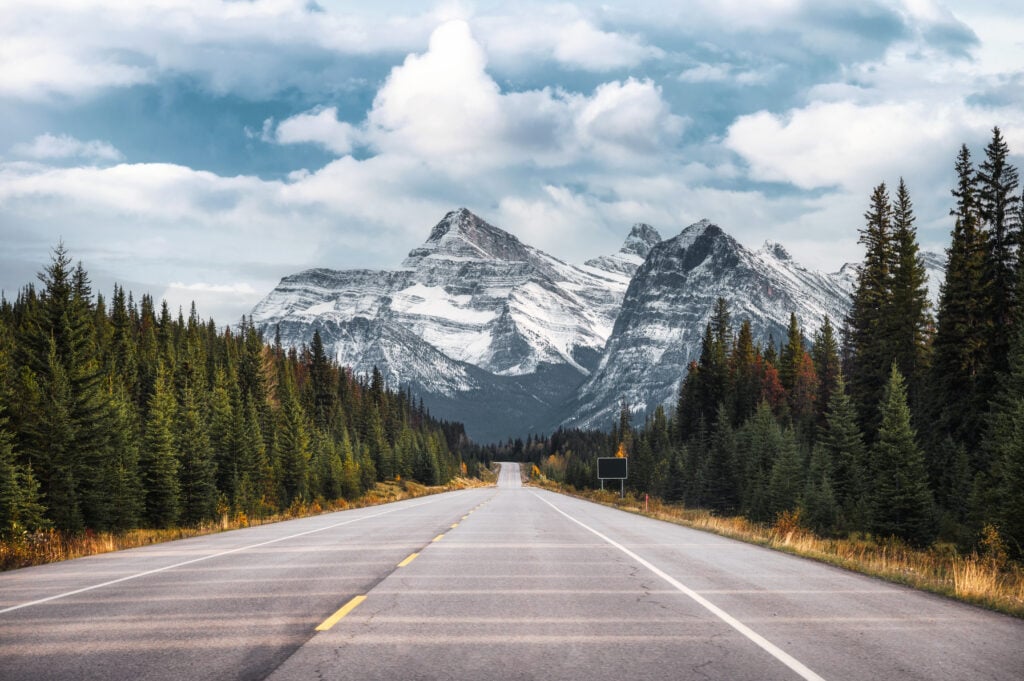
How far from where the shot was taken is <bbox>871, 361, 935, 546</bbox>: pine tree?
37.2 metres

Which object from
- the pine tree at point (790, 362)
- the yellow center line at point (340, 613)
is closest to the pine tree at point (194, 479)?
the yellow center line at point (340, 613)

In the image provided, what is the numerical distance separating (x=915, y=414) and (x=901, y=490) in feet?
57.9

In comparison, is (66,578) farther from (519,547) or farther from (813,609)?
(813,609)

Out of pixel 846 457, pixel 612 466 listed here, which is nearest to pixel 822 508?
pixel 846 457

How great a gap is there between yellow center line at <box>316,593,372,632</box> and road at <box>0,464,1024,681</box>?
5 centimetres

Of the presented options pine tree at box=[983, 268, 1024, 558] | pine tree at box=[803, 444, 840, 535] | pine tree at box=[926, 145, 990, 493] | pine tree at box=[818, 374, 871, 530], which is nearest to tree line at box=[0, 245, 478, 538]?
pine tree at box=[983, 268, 1024, 558]

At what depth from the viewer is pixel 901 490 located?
1463 inches

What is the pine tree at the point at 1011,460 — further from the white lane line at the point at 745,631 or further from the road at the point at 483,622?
the white lane line at the point at 745,631

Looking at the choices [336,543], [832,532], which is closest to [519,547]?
[336,543]

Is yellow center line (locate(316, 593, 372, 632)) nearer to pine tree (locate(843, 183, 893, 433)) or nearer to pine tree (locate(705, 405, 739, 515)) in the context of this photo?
pine tree (locate(843, 183, 893, 433))

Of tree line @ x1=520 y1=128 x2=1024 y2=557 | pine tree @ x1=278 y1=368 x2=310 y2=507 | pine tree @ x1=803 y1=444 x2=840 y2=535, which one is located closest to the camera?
tree line @ x1=520 y1=128 x2=1024 y2=557

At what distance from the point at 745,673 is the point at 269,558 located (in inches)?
443

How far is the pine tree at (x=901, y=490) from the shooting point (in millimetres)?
37219

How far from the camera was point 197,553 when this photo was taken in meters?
16.6
